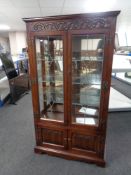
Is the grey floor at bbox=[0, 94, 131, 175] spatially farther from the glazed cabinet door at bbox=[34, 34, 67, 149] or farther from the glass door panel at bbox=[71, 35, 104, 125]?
the glass door panel at bbox=[71, 35, 104, 125]

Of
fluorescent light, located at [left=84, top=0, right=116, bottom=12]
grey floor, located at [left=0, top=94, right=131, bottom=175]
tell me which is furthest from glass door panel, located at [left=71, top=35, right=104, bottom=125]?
fluorescent light, located at [left=84, top=0, right=116, bottom=12]

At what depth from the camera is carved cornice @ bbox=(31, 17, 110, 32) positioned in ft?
3.92

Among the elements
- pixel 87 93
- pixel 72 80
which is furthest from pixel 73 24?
pixel 87 93

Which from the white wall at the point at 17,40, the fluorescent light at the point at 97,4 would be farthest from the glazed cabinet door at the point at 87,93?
the white wall at the point at 17,40

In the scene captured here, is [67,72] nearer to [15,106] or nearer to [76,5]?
[15,106]

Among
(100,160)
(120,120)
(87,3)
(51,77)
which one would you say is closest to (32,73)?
(51,77)

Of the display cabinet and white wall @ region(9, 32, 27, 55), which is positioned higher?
white wall @ region(9, 32, 27, 55)

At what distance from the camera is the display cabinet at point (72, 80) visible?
1.26 m

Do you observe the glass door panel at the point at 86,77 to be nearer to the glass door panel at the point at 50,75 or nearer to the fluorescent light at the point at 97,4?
the glass door panel at the point at 50,75

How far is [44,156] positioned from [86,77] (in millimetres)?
1139

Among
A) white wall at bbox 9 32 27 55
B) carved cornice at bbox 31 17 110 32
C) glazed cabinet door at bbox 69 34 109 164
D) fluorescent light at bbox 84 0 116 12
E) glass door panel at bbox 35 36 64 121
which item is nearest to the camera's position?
carved cornice at bbox 31 17 110 32

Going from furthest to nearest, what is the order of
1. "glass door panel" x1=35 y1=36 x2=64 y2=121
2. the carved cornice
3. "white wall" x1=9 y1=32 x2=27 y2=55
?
1. "white wall" x1=9 y1=32 x2=27 y2=55
2. "glass door panel" x1=35 y1=36 x2=64 y2=121
3. the carved cornice

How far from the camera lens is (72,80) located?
1.46 m

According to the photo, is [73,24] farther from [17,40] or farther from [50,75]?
[17,40]
